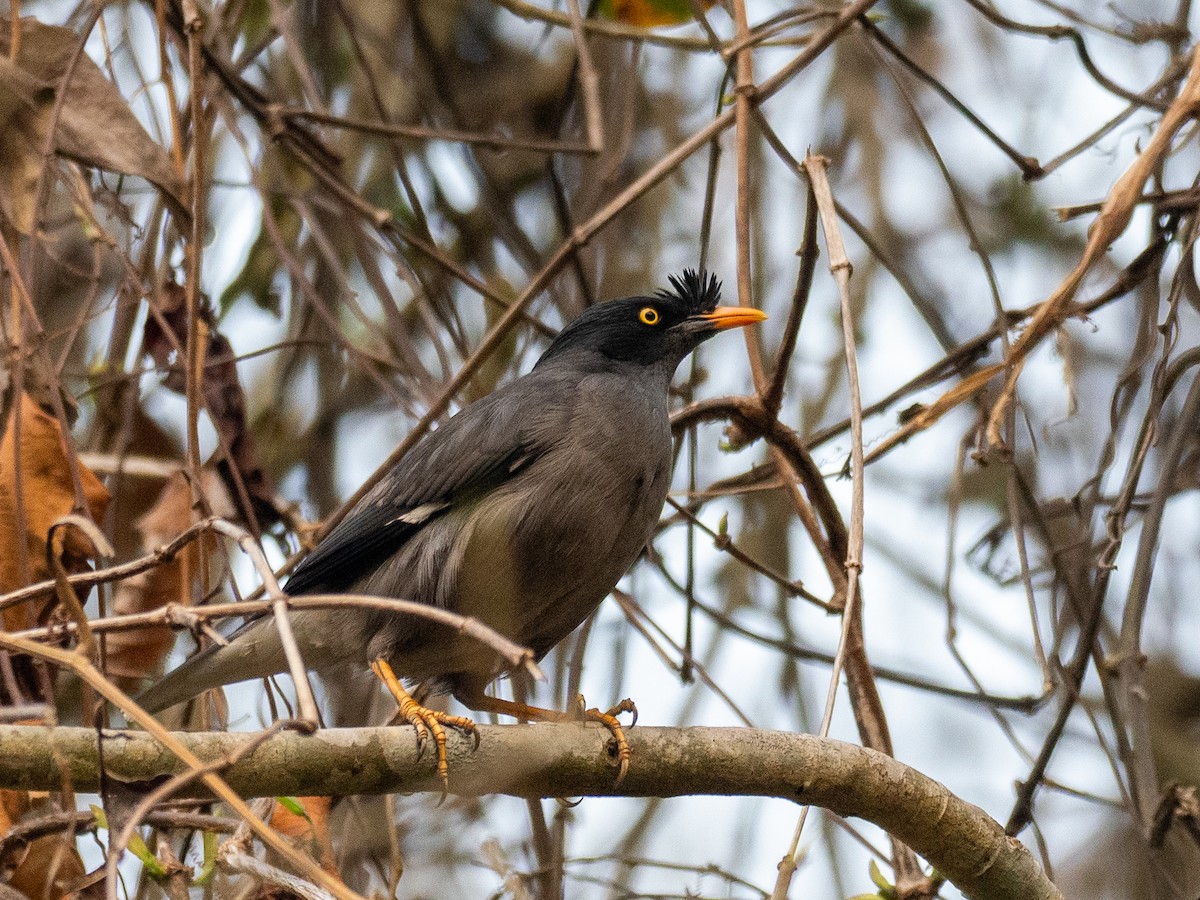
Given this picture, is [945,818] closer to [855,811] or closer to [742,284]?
[855,811]

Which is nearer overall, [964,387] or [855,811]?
[855,811]

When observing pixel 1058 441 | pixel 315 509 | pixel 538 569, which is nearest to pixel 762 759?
pixel 538 569

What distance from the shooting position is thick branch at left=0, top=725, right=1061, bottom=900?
3.05 metres

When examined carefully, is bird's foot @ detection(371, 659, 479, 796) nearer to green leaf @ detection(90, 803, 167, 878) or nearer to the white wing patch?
the white wing patch

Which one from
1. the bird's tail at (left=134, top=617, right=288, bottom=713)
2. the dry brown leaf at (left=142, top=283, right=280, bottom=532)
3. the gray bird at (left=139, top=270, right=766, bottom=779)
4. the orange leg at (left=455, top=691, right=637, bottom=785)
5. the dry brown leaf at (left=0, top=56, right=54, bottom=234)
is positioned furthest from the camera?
the dry brown leaf at (left=142, top=283, right=280, bottom=532)

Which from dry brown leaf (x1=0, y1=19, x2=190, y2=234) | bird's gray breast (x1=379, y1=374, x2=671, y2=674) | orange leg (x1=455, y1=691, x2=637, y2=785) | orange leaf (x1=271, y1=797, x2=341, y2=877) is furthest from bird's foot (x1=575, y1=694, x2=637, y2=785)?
dry brown leaf (x1=0, y1=19, x2=190, y2=234)

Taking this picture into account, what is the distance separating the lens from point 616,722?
3.66 metres

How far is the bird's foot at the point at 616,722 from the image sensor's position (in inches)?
129

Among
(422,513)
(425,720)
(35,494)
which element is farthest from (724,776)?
(35,494)

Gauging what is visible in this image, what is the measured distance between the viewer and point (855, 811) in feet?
11.0

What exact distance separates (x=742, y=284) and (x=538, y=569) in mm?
1129

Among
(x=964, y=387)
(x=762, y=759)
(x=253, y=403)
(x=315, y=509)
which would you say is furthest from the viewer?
(x=253, y=403)

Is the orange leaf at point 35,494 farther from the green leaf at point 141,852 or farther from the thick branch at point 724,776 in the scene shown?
the thick branch at point 724,776

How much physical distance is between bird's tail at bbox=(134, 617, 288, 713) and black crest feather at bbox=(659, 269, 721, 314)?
199 centimetres
